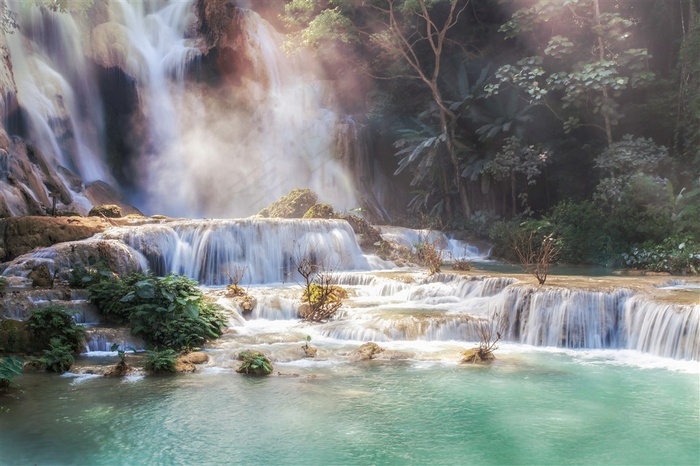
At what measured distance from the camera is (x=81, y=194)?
19922 mm

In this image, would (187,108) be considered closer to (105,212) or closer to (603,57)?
(105,212)

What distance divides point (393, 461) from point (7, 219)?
11243 mm

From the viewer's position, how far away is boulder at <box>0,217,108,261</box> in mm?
13078

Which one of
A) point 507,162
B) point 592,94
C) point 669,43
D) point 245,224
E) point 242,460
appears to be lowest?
point 242,460

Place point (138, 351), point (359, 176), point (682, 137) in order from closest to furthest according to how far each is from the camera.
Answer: point (138, 351)
point (682, 137)
point (359, 176)

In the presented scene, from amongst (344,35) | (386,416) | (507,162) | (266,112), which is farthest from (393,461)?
(266,112)

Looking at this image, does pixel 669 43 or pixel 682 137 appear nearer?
pixel 682 137

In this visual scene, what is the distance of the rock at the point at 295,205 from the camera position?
20.6 m

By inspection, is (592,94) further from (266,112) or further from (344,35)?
(266,112)

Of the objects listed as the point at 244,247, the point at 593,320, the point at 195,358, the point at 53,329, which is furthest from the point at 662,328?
the point at 244,247

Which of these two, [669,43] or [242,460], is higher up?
[669,43]

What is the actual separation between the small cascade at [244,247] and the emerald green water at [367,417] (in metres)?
6.61

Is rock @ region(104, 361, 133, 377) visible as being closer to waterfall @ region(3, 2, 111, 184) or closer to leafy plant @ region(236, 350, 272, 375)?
leafy plant @ region(236, 350, 272, 375)

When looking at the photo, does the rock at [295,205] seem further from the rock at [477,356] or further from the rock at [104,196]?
the rock at [477,356]
